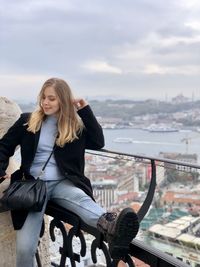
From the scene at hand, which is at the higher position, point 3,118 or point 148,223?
point 3,118

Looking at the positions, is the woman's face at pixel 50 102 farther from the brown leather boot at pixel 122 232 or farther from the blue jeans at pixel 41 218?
the brown leather boot at pixel 122 232

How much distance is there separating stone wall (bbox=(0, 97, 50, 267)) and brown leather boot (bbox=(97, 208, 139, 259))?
0.86 metres

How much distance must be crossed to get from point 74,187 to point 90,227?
379 millimetres

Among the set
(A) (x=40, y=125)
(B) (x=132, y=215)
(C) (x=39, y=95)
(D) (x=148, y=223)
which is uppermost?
(C) (x=39, y=95)

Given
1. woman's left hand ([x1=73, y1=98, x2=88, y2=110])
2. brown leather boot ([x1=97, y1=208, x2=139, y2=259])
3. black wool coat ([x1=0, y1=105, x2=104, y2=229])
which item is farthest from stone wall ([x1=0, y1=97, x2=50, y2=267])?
brown leather boot ([x1=97, y1=208, x2=139, y2=259])

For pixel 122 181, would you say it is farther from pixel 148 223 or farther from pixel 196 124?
pixel 196 124

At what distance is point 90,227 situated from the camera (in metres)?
2.57

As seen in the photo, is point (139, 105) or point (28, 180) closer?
point (28, 180)

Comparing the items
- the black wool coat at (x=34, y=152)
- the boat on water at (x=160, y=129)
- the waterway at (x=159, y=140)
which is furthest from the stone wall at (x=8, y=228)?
the boat on water at (x=160, y=129)

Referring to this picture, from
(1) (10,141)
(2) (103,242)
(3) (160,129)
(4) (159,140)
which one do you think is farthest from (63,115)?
(3) (160,129)

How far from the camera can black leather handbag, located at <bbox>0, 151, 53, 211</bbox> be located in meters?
2.67

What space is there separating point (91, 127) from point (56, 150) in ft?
1.09

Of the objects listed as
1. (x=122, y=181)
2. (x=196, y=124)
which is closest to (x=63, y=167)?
(x=122, y=181)

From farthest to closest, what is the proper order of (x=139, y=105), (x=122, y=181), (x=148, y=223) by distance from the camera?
1. (x=139, y=105)
2. (x=122, y=181)
3. (x=148, y=223)
